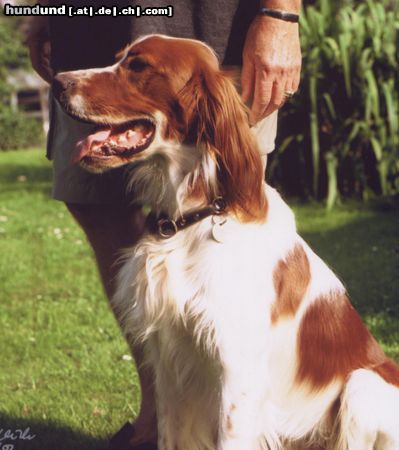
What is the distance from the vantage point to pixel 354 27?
8.94 m

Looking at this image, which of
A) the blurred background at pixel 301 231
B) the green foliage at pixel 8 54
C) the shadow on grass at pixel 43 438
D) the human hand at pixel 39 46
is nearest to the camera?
the human hand at pixel 39 46

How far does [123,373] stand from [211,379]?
5.09 feet

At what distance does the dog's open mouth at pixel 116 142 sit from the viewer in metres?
2.76

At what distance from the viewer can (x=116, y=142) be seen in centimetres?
279

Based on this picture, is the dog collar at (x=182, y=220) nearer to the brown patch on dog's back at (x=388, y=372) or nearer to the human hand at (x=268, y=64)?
the human hand at (x=268, y=64)

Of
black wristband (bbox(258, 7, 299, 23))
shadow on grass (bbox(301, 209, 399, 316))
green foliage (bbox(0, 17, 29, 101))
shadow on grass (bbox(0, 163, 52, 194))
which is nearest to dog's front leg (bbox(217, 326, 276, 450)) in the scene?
black wristband (bbox(258, 7, 299, 23))

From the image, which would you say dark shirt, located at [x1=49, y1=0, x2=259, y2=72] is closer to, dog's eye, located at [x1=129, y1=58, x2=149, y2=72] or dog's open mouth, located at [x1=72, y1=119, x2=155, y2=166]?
dog's eye, located at [x1=129, y1=58, x2=149, y2=72]

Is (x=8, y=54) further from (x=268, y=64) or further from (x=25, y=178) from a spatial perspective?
(x=268, y=64)

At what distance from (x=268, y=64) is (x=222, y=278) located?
73cm

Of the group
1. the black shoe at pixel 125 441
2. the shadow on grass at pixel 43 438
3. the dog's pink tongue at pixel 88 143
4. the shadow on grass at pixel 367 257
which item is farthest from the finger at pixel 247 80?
the shadow on grass at pixel 367 257

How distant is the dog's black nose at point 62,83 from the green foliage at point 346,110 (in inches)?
233

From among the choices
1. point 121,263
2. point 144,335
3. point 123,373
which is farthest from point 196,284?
point 123,373

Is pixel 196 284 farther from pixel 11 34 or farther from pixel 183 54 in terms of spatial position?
pixel 11 34
